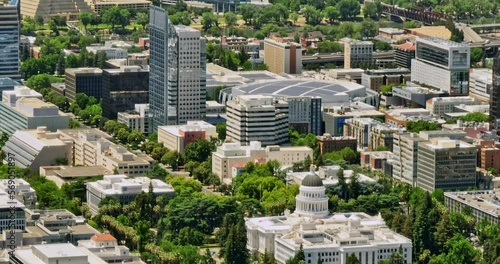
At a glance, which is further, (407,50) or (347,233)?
(407,50)

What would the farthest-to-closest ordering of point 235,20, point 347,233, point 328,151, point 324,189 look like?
1. point 235,20
2. point 328,151
3. point 324,189
4. point 347,233

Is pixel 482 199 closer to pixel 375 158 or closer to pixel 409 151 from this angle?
pixel 409 151

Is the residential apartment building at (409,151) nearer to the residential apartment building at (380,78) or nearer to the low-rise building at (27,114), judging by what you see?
the low-rise building at (27,114)

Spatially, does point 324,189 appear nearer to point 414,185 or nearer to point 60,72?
point 414,185

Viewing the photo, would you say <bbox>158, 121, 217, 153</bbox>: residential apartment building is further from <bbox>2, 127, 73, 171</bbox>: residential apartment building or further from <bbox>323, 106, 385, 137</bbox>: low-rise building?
<bbox>323, 106, 385, 137</bbox>: low-rise building

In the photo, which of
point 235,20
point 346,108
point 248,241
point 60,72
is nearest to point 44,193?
point 248,241

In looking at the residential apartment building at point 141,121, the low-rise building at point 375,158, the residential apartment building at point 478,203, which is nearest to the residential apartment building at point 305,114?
the residential apartment building at point 141,121
